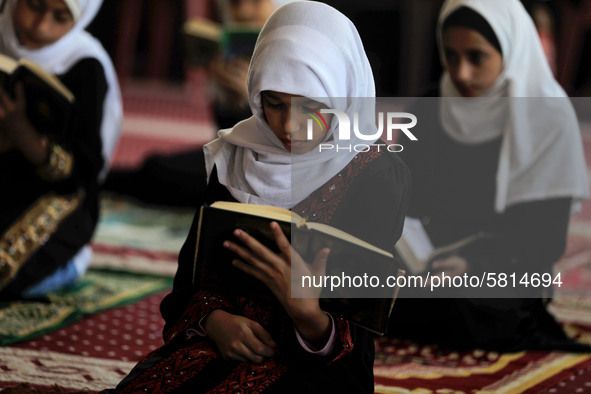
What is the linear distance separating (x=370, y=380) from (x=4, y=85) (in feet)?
4.30

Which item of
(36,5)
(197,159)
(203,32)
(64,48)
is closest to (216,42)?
(203,32)

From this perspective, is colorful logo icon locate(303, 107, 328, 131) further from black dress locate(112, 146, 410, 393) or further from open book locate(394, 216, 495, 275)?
open book locate(394, 216, 495, 275)

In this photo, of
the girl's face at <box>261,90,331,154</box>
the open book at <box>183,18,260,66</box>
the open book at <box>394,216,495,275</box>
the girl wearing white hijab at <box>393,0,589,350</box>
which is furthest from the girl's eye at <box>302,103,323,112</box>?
the open book at <box>183,18,260,66</box>

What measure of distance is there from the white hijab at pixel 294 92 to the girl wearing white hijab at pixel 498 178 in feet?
2.39

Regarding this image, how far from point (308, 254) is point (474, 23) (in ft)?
3.80

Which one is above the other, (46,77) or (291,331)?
(46,77)

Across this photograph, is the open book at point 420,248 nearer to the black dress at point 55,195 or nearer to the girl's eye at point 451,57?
the girl's eye at point 451,57

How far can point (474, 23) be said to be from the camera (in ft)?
7.03

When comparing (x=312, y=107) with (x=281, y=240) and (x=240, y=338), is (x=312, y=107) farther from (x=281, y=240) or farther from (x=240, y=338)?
(x=240, y=338)

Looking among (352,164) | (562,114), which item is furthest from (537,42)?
(352,164)

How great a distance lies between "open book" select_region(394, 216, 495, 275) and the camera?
195 centimetres

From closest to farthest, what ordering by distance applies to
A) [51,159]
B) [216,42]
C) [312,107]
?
[312,107]
[51,159]
[216,42]

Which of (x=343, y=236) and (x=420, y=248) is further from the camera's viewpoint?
(x=420, y=248)

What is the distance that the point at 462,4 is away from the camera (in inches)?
85.5
